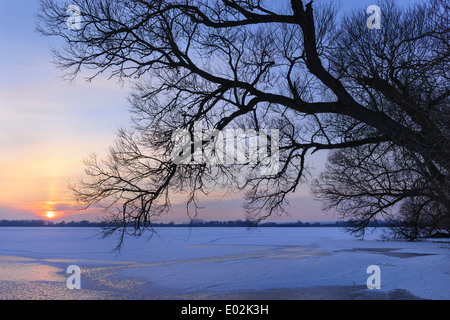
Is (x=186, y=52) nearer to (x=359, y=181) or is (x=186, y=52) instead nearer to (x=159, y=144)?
(x=159, y=144)

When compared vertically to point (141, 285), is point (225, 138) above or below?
above

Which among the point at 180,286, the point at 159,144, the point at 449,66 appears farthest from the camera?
the point at 159,144

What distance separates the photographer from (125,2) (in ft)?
33.5

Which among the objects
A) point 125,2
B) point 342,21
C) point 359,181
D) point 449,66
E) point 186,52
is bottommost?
point 359,181

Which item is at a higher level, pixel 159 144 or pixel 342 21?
pixel 342 21

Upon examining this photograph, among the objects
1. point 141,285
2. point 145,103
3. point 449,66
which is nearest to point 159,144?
point 145,103

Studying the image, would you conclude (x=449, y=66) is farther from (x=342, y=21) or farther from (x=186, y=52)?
(x=342, y=21)

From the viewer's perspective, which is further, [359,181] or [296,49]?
[359,181]

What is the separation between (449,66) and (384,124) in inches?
99.6

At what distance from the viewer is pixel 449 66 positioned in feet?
25.1
